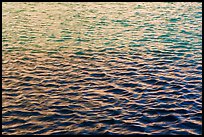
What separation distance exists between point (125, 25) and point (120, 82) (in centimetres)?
2451

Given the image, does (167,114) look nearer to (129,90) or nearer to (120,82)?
(129,90)

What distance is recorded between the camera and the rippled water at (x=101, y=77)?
1881 centimetres

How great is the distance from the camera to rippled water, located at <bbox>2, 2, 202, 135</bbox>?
18812 mm

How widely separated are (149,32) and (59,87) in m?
22.2

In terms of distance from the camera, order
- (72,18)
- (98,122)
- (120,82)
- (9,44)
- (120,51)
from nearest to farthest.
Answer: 1. (98,122)
2. (120,82)
3. (120,51)
4. (9,44)
5. (72,18)

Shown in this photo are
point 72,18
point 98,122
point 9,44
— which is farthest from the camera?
point 72,18

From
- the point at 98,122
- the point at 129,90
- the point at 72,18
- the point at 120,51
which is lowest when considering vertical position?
the point at 98,122

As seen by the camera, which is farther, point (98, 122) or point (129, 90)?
point (129, 90)

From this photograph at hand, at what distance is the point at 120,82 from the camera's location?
24.7 meters

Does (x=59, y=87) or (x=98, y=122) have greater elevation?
(x=59, y=87)

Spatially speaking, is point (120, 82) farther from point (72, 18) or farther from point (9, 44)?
point (72, 18)

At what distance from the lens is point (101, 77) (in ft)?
84.6

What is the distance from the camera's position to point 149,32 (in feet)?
141

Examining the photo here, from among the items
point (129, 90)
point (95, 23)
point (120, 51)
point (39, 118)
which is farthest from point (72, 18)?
point (39, 118)
